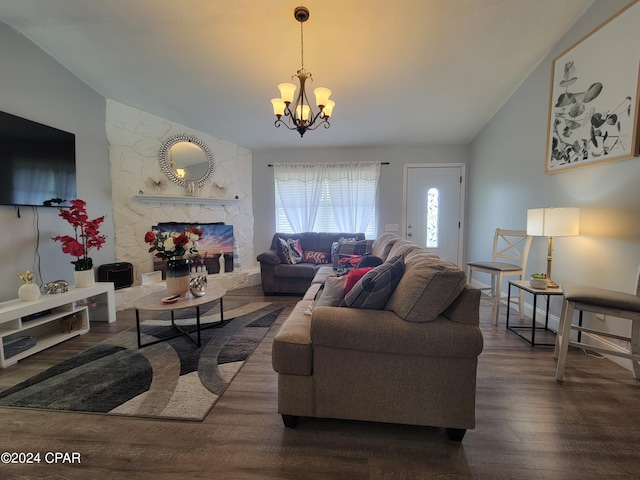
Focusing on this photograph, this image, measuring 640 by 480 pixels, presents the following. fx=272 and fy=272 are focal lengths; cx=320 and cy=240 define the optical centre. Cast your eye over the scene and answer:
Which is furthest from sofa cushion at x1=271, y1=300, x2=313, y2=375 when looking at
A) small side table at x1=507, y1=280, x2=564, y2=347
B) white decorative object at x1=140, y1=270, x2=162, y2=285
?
white decorative object at x1=140, y1=270, x2=162, y2=285

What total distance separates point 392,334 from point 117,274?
3.61 meters

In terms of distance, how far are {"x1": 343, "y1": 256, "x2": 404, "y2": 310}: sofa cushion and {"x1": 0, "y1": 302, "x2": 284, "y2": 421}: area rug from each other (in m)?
1.13

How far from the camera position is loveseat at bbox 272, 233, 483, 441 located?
4.50 ft

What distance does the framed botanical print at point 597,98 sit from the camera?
2.02 metres

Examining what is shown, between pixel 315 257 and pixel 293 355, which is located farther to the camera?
pixel 315 257

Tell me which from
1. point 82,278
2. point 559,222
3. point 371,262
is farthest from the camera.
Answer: point 82,278

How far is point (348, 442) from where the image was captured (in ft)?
4.69

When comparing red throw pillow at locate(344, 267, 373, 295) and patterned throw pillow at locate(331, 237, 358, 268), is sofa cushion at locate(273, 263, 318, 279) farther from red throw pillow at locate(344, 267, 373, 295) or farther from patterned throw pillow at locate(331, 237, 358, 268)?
red throw pillow at locate(344, 267, 373, 295)

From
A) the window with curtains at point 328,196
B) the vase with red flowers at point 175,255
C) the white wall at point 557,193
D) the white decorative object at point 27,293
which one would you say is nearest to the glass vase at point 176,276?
the vase with red flowers at point 175,255

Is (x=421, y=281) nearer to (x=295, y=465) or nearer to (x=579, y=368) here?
(x=295, y=465)

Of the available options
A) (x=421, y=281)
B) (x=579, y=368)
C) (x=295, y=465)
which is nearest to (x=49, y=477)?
(x=295, y=465)

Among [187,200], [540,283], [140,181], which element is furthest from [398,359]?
[140,181]

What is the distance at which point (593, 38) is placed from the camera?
2289 mm

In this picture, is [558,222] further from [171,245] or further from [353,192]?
[171,245]
